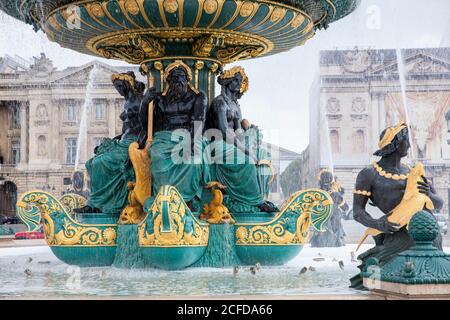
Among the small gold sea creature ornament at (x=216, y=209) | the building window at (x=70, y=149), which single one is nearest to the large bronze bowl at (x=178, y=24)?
the small gold sea creature ornament at (x=216, y=209)

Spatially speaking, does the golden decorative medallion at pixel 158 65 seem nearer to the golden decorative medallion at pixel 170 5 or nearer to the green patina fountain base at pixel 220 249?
the golden decorative medallion at pixel 170 5

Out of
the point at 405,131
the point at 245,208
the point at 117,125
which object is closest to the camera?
the point at 405,131

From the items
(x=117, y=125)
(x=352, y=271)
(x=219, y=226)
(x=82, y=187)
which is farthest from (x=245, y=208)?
(x=117, y=125)

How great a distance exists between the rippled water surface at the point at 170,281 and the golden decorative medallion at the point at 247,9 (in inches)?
99.2

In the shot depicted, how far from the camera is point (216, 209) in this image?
8297 millimetres

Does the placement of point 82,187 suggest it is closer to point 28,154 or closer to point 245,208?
point 245,208

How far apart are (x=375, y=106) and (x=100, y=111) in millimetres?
16514

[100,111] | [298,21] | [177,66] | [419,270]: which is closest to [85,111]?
[100,111]

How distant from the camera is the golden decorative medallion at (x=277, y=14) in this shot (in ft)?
27.5

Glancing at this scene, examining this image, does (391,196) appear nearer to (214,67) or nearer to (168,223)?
(168,223)

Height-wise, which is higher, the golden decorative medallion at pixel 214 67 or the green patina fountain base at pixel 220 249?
the golden decorative medallion at pixel 214 67

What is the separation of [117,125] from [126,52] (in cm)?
3959

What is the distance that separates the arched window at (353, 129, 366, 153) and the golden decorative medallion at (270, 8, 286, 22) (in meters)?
38.3

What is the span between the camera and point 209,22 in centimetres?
824
